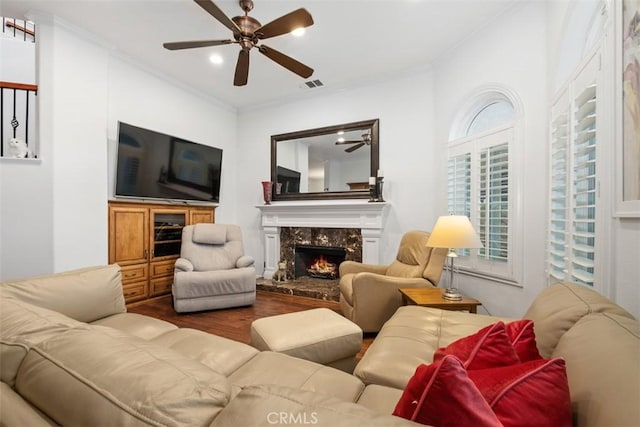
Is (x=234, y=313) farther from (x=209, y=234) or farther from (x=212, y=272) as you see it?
(x=209, y=234)

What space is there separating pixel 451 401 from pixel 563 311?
91 cm

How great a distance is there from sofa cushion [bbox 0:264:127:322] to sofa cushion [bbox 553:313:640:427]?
7.06 feet

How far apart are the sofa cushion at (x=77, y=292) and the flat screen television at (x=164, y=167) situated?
1.91 meters

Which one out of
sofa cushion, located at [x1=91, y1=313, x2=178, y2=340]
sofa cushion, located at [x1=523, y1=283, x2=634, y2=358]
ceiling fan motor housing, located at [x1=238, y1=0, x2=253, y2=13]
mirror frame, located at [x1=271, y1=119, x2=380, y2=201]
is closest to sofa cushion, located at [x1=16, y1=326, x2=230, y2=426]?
sofa cushion, located at [x1=91, y1=313, x2=178, y2=340]

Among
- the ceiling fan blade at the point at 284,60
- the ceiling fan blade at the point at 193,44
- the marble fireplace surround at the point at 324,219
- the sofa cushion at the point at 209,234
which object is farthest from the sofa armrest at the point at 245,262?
the ceiling fan blade at the point at 193,44

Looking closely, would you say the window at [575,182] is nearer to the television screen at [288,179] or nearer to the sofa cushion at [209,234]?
the television screen at [288,179]

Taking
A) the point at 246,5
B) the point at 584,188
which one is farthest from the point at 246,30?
the point at 584,188

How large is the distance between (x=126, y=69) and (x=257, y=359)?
3850 millimetres

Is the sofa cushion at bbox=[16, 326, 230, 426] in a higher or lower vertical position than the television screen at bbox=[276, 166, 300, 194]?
lower

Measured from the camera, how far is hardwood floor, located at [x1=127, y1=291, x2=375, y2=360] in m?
2.71

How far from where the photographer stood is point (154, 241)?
365 cm

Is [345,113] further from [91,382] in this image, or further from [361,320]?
[91,382]

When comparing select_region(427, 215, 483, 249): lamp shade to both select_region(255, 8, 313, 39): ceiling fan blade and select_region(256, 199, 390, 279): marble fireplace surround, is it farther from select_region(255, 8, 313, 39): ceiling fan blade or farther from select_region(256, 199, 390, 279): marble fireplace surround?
select_region(255, 8, 313, 39): ceiling fan blade

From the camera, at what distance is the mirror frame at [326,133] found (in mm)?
3852
